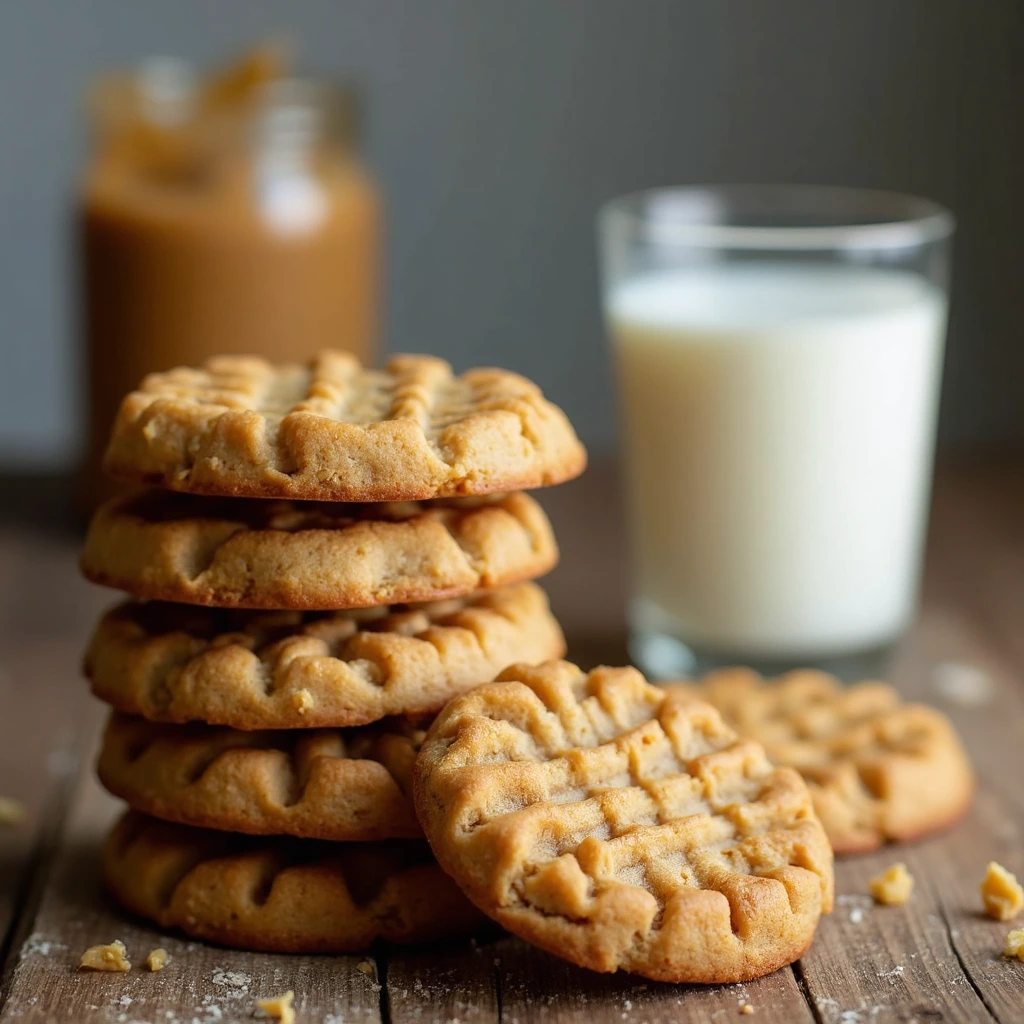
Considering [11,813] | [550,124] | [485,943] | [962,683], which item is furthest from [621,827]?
[550,124]

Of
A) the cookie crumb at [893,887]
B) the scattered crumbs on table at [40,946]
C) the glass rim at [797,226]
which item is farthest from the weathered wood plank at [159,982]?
the glass rim at [797,226]

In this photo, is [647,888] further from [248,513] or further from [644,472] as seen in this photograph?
[644,472]

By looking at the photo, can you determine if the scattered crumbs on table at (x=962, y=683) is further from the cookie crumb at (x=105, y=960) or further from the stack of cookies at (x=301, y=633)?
the cookie crumb at (x=105, y=960)

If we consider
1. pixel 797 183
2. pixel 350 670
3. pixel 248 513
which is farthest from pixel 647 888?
pixel 797 183

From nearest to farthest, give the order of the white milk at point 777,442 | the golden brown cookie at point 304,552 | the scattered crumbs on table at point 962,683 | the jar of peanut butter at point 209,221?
the golden brown cookie at point 304,552 < the white milk at point 777,442 < the scattered crumbs on table at point 962,683 < the jar of peanut butter at point 209,221

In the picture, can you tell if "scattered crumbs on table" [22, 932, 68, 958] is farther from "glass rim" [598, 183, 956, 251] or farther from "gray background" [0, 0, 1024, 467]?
"gray background" [0, 0, 1024, 467]

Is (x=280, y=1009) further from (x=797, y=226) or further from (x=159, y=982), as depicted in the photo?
(x=797, y=226)
